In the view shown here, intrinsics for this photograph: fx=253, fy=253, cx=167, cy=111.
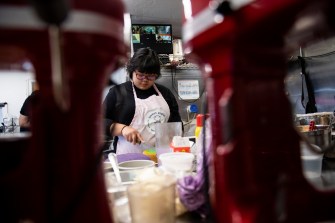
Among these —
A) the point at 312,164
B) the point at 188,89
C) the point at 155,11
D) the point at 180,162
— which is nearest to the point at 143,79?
the point at 180,162

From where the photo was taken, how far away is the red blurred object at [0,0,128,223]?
10.4 inches

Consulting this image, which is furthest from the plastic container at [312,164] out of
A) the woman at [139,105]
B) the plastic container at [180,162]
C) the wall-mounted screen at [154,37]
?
the wall-mounted screen at [154,37]

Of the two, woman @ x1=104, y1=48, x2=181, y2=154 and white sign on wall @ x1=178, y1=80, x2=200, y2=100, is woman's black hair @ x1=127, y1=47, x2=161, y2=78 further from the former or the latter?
white sign on wall @ x1=178, y1=80, x2=200, y2=100

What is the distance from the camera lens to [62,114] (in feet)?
0.94

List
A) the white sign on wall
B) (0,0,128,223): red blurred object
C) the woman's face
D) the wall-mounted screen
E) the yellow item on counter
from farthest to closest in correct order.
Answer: the white sign on wall → the wall-mounted screen → the woman's face → the yellow item on counter → (0,0,128,223): red blurred object

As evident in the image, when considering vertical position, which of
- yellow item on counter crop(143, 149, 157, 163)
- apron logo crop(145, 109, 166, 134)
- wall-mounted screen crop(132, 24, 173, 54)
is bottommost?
yellow item on counter crop(143, 149, 157, 163)

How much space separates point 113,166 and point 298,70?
10.2 feet

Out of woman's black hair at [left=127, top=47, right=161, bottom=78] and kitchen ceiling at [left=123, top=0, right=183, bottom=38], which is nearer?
woman's black hair at [left=127, top=47, right=161, bottom=78]

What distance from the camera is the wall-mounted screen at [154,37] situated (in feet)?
11.2

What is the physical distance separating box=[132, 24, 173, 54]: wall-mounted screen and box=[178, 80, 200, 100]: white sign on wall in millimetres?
510

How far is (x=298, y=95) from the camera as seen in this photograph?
3.25 m

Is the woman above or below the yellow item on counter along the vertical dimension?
above

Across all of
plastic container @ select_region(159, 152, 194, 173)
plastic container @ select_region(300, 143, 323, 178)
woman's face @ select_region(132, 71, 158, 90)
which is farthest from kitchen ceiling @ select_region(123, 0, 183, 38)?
plastic container @ select_region(300, 143, 323, 178)

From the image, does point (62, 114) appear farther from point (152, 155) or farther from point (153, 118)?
point (153, 118)
